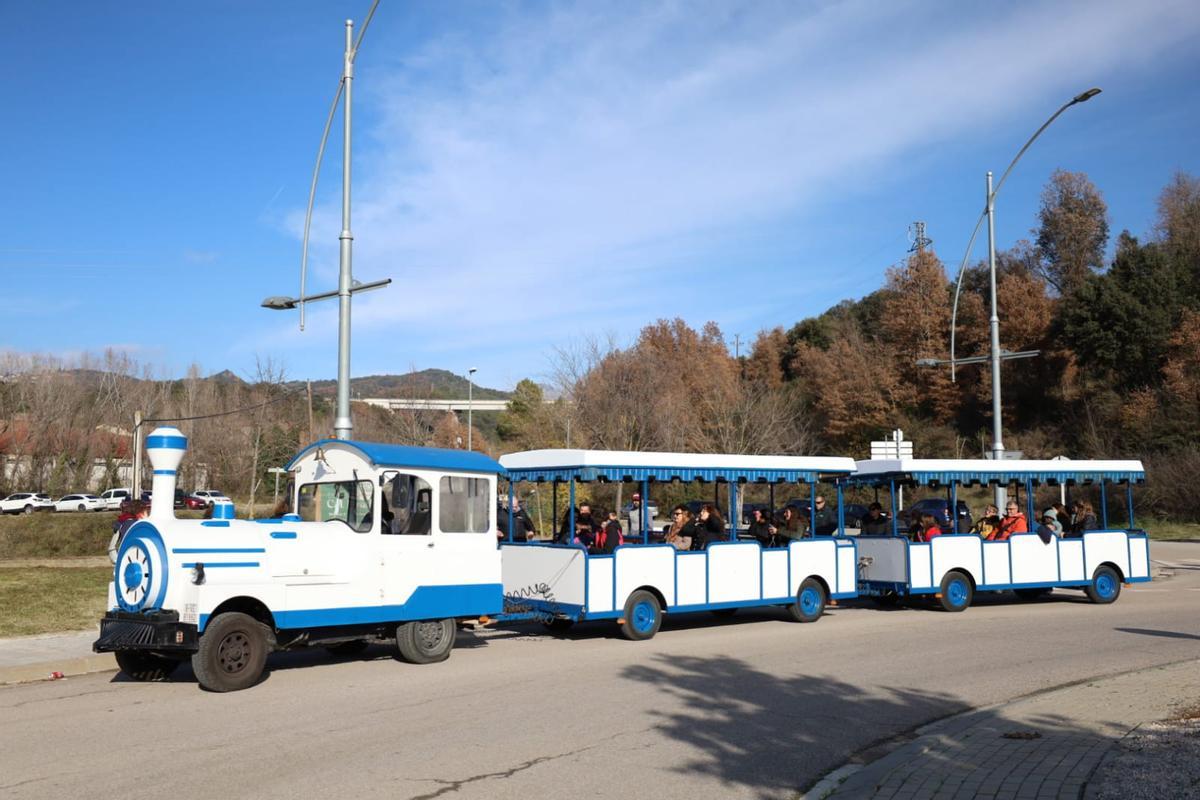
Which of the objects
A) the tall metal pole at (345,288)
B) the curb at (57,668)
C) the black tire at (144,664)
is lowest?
the curb at (57,668)

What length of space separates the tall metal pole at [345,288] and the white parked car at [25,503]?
4352 centimetres

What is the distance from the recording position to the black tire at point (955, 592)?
683 inches

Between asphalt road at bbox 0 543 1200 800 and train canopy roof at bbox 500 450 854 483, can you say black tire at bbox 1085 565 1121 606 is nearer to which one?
asphalt road at bbox 0 543 1200 800

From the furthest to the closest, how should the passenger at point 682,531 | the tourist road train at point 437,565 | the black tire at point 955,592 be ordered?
1. the black tire at point 955,592
2. the passenger at point 682,531
3. the tourist road train at point 437,565

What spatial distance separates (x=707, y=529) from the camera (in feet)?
49.8

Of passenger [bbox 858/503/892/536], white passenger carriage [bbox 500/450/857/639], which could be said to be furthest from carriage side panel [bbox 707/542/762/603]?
passenger [bbox 858/503/892/536]

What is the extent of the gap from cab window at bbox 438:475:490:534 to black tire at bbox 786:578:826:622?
5.87 meters

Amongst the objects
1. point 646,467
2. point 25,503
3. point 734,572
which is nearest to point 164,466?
point 646,467

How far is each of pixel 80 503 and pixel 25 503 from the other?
273cm

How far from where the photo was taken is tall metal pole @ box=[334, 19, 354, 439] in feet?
48.9

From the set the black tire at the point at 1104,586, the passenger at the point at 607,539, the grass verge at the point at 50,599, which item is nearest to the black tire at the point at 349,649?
the passenger at the point at 607,539

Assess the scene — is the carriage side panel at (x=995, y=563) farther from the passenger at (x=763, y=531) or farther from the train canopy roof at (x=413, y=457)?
the train canopy roof at (x=413, y=457)

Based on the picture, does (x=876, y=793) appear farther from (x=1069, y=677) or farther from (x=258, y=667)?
(x=258, y=667)

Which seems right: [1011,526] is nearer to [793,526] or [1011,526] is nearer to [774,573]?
[793,526]
